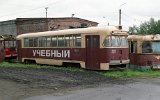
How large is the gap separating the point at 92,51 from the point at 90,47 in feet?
1.05

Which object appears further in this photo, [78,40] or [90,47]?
[78,40]

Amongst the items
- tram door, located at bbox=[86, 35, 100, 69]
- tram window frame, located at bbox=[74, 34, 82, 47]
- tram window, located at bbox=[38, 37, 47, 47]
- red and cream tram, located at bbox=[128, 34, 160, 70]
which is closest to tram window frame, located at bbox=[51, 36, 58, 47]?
tram window, located at bbox=[38, 37, 47, 47]

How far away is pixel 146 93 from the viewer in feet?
53.4

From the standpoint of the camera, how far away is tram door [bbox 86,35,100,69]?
85.3 feet

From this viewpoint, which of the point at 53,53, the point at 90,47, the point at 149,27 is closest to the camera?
the point at 90,47

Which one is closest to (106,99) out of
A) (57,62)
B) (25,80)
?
(25,80)

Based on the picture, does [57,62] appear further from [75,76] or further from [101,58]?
[75,76]

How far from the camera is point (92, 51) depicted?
26.3 m

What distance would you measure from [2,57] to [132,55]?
13.7 meters

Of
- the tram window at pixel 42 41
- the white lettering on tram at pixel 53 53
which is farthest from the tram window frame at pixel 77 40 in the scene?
the tram window at pixel 42 41

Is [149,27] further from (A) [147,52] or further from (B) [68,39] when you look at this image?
(B) [68,39]

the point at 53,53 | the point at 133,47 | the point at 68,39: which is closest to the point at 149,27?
the point at 133,47

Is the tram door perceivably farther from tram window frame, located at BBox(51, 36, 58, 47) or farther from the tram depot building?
the tram depot building

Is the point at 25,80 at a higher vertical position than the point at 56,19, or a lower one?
lower
